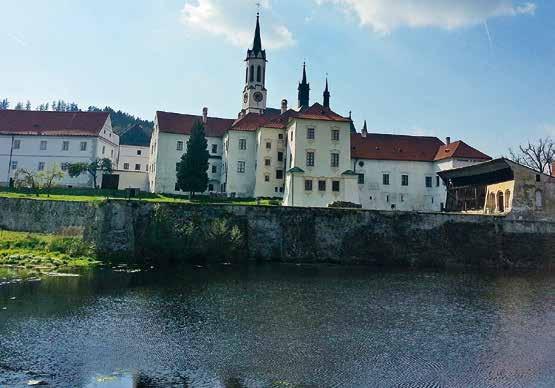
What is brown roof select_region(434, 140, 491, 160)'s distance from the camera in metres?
52.7

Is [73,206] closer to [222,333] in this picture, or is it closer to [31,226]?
[31,226]

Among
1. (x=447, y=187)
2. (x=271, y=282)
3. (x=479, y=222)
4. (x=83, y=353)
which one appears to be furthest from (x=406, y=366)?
(x=447, y=187)

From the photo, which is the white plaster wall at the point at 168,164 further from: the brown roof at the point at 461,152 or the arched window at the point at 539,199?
the arched window at the point at 539,199

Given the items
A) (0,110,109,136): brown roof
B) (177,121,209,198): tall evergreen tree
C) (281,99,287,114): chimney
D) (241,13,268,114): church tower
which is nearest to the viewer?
Result: (177,121,209,198): tall evergreen tree

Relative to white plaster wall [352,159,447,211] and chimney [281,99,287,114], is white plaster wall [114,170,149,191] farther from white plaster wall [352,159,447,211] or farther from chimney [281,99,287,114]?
white plaster wall [352,159,447,211]

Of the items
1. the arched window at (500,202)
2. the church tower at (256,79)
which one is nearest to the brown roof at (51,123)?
the church tower at (256,79)

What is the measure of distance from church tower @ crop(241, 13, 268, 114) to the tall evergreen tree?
19992 millimetres

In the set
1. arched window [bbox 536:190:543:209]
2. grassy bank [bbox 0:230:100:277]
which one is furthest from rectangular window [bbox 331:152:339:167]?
grassy bank [bbox 0:230:100:277]

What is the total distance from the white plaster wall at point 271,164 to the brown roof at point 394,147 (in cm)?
886

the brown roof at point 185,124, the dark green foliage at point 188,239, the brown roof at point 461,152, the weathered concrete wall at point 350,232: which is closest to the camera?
the dark green foliage at point 188,239

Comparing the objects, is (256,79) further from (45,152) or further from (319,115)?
(45,152)

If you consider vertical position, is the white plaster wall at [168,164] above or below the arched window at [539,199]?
above

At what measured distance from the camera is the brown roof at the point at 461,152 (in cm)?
5269

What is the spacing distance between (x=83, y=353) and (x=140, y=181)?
47.6m
